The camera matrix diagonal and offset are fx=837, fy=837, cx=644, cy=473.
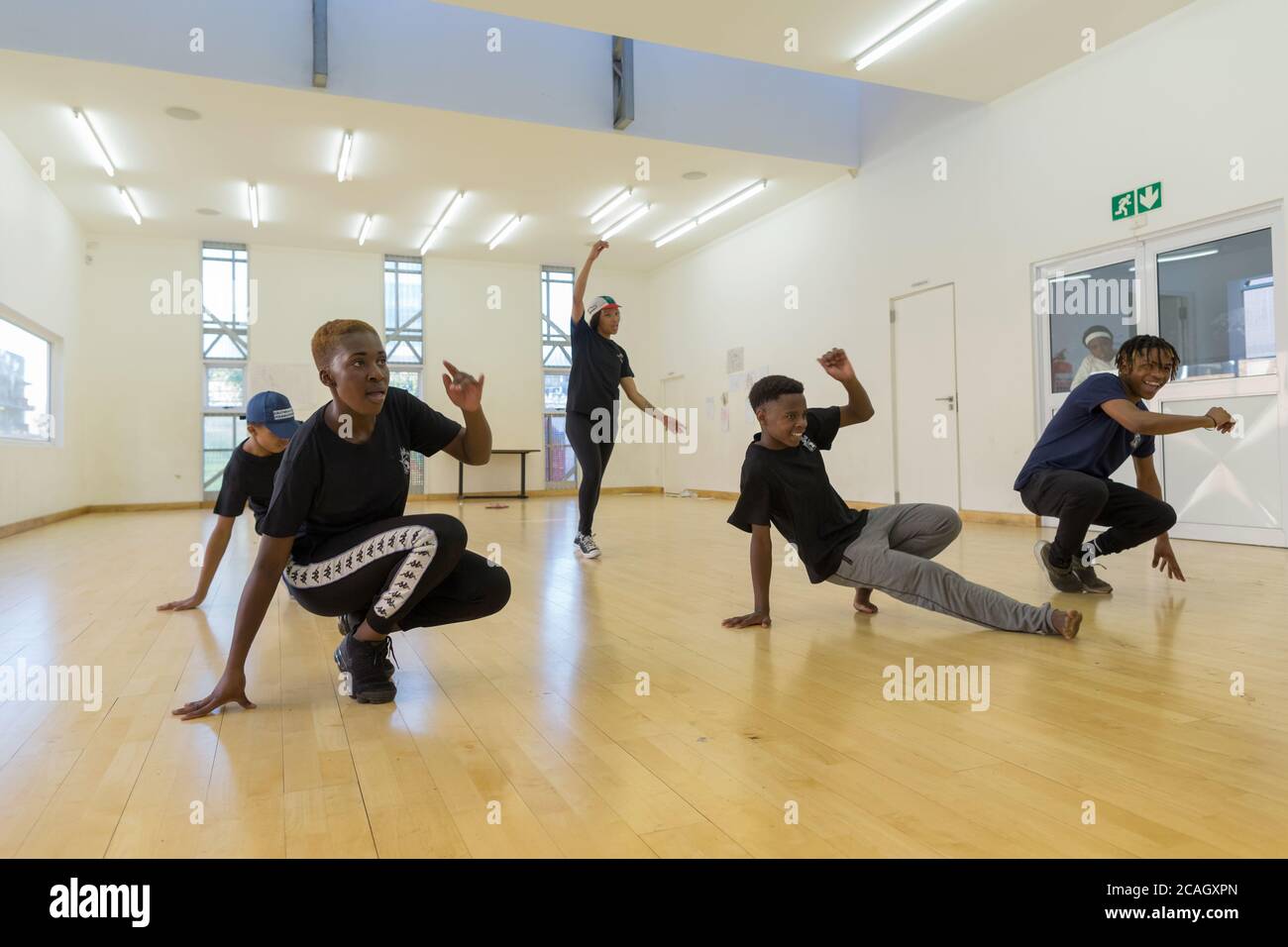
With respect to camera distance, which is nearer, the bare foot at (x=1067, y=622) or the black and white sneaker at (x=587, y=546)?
the bare foot at (x=1067, y=622)

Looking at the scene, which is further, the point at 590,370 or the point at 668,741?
the point at 590,370

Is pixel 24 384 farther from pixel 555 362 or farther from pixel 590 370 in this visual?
pixel 555 362

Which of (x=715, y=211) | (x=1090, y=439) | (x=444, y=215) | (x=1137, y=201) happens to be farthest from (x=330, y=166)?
(x=1090, y=439)

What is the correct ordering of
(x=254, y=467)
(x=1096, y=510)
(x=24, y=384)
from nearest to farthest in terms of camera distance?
(x=254, y=467) < (x=1096, y=510) < (x=24, y=384)

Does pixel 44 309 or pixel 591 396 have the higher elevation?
pixel 44 309

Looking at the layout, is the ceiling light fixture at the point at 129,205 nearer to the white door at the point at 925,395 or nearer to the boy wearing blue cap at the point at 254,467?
the boy wearing blue cap at the point at 254,467

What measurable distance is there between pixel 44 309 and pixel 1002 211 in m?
8.40

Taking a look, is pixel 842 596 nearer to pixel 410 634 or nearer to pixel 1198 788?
pixel 410 634

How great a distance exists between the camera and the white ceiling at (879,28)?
5016mm

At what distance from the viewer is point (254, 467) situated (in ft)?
9.26

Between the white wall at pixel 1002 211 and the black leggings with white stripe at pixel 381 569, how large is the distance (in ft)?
16.0

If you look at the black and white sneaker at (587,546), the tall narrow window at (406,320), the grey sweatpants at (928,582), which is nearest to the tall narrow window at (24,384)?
the tall narrow window at (406,320)

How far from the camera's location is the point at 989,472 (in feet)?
21.3

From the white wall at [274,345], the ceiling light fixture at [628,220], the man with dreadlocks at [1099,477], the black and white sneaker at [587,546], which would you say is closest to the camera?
the man with dreadlocks at [1099,477]
